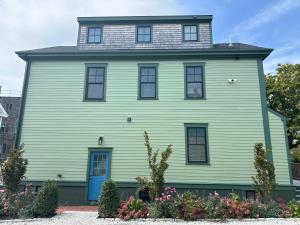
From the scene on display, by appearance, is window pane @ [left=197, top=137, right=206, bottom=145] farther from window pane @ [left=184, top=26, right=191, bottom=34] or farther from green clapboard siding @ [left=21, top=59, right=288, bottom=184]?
window pane @ [left=184, top=26, right=191, bottom=34]

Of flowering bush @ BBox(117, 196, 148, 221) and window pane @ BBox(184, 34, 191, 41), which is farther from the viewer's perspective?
window pane @ BBox(184, 34, 191, 41)

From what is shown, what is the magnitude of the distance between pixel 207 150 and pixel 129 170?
12.1 feet

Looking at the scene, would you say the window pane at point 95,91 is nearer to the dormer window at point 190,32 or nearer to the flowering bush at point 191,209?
the dormer window at point 190,32

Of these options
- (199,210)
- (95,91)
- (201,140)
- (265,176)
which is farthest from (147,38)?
(199,210)

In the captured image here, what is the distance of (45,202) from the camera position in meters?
6.56

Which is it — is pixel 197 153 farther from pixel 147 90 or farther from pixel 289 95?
pixel 289 95

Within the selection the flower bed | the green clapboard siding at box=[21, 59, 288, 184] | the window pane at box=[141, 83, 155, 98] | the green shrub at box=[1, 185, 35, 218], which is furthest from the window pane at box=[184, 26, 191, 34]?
the green shrub at box=[1, 185, 35, 218]

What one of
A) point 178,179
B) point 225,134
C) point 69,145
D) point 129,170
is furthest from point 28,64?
point 225,134

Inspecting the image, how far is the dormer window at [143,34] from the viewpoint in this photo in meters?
11.6

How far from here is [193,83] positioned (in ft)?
34.3

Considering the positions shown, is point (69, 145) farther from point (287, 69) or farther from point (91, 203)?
point (287, 69)

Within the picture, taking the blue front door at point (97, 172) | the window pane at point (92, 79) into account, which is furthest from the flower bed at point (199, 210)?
the window pane at point (92, 79)

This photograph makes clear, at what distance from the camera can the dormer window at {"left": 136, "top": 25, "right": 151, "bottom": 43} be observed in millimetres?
11555

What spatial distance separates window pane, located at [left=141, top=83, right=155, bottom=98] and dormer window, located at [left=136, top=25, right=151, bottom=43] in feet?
8.93
